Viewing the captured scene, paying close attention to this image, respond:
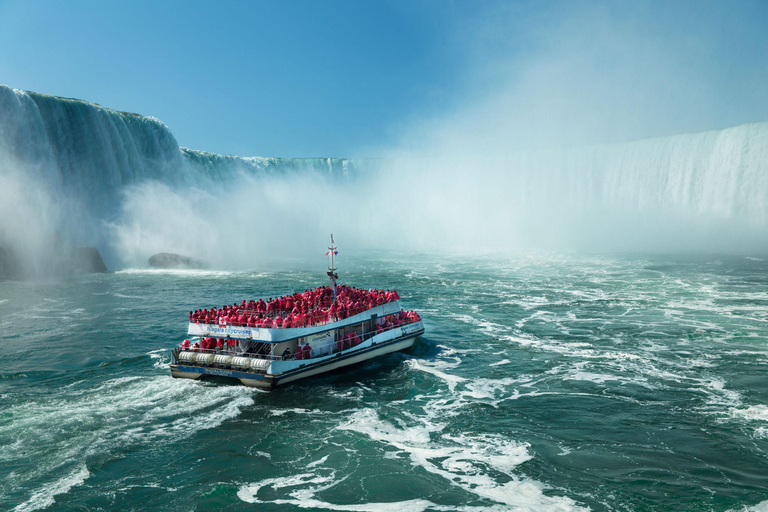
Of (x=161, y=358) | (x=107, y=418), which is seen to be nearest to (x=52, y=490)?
(x=107, y=418)

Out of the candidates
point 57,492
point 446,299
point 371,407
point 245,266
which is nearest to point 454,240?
point 245,266

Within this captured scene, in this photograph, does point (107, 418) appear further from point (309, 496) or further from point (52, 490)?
point (309, 496)

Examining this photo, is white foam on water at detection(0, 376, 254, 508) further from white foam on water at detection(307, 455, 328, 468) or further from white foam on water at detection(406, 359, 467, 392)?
white foam on water at detection(406, 359, 467, 392)

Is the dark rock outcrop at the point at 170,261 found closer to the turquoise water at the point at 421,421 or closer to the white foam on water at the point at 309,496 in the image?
the turquoise water at the point at 421,421

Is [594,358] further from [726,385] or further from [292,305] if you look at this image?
[292,305]

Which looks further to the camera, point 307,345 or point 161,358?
point 161,358

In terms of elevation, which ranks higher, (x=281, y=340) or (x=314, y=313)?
(x=314, y=313)
